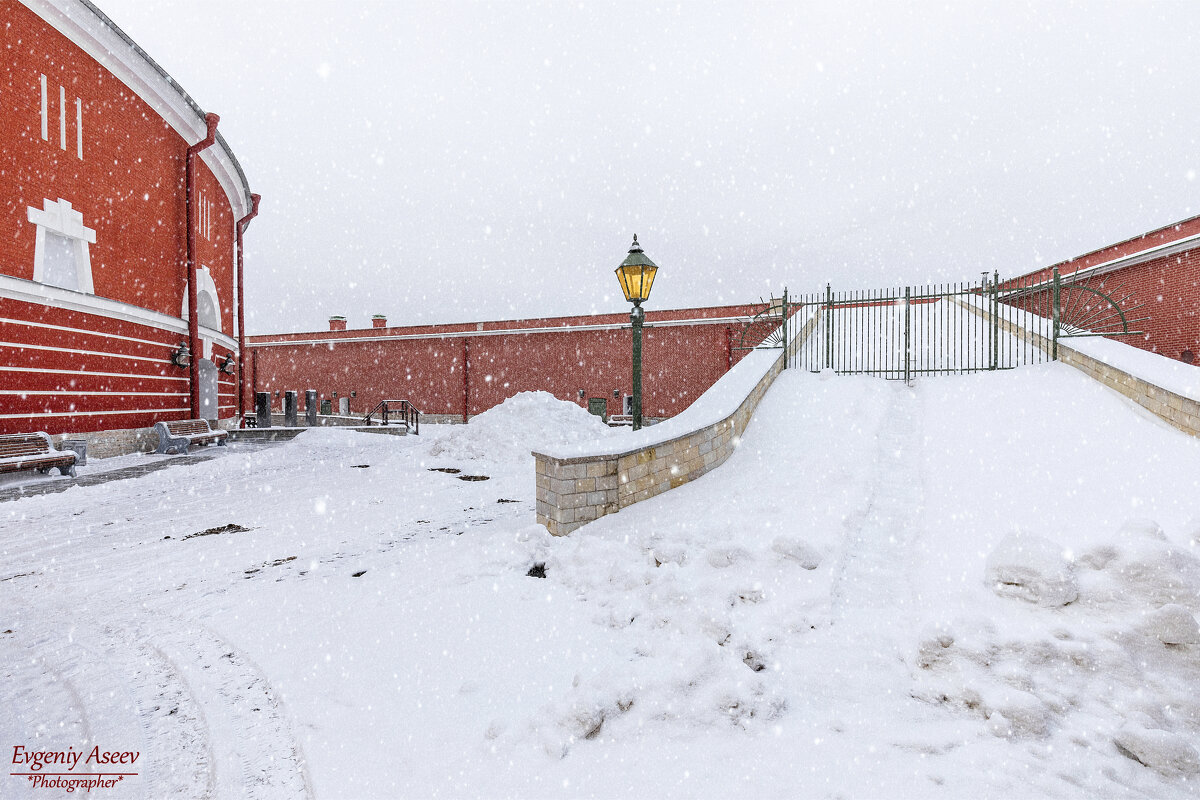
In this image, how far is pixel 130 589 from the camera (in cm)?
430

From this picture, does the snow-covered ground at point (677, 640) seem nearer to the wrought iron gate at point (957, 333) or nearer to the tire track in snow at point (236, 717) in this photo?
the tire track in snow at point (236, 717)

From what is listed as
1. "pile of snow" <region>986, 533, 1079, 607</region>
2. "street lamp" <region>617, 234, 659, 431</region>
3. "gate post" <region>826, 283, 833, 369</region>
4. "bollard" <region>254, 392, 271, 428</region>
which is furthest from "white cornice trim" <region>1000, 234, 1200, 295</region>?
"bollard" <region>254, 392, 271, 428</region>

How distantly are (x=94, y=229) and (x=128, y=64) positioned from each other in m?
4.02

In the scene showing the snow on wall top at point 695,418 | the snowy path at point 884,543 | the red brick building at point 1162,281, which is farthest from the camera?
the red brick building at point 1162,281

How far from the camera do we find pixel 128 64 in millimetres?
11836

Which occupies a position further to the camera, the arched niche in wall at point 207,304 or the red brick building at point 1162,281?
the arched niche in wall at point 207,304

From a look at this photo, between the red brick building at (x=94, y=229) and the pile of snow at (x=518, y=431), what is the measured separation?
23.2 ft

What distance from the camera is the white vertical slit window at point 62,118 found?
34.1ft

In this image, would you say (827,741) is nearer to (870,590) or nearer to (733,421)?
(870,590)

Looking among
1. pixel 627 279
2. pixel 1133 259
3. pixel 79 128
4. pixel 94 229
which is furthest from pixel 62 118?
pixel 1133 259

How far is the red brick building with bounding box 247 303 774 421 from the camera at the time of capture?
2139 cm

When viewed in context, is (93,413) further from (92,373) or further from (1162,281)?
(1162,281)

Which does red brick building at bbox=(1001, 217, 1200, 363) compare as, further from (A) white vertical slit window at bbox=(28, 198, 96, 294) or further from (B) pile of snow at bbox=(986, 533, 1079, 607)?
(A) white vertical slit window at bbox=(28, 198, 96, 294)

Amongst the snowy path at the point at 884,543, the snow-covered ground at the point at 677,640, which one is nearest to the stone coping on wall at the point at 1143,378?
the snow-covered ground at the point at 677,640
